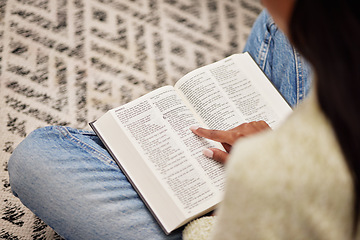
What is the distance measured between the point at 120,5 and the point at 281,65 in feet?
2.49

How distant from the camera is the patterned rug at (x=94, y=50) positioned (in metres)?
1.21

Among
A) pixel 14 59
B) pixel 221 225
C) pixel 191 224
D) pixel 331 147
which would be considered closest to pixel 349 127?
pixel 331 147

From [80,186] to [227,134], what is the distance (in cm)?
29

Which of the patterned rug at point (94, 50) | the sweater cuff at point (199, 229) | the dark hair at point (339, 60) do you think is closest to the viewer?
the dark hair at point (339, 60)

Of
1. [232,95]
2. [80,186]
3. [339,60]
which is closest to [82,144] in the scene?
[80,186]

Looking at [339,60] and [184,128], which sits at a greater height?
[339,60]

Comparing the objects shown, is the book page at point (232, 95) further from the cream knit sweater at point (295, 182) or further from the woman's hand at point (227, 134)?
the cream knit sweater at point (295, 182)

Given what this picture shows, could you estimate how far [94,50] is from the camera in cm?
134

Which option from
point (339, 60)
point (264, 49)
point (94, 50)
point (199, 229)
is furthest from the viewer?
point (94, 50)

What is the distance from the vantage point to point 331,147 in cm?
40

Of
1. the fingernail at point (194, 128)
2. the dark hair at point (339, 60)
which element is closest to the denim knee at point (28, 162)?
the fingernail at point (194, 128)

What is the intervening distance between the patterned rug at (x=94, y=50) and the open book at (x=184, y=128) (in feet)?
1.42

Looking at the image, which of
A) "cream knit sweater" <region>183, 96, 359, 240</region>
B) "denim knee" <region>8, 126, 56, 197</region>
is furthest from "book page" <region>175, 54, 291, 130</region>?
"cream knit sweater" <region>183, 96, 359, 240</region>

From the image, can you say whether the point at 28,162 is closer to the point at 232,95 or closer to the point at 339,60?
the point at 232,95
